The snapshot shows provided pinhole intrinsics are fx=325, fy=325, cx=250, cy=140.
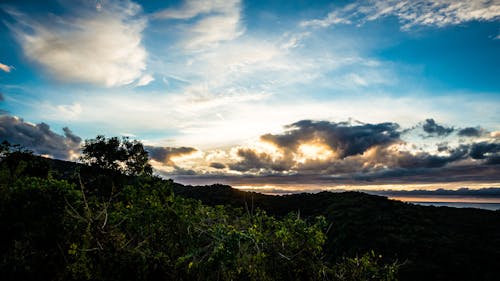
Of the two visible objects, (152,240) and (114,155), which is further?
(114,155)

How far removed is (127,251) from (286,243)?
4.19m

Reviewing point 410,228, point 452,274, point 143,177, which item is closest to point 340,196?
point 410,228

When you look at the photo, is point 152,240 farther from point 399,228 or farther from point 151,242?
point 399,228

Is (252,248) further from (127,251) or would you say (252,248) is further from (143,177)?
(143,177)

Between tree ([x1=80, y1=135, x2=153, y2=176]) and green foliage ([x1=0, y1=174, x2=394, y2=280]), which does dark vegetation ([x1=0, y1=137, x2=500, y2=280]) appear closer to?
green foliage ([x1=0, y1=174, x2=394, y2=280])

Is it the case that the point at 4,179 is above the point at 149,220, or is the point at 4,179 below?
above

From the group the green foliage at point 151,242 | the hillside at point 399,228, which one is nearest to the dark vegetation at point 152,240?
the green foliage at point 151,242

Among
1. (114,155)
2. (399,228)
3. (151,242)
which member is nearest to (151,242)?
(151,242)

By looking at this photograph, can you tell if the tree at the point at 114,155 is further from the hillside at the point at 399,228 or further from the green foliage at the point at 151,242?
the green foliage at the point at 151,242

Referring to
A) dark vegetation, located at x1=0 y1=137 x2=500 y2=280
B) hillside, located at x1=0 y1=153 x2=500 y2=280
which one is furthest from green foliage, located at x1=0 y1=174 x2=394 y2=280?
hillside, located at x1=0 y1=153 x2=500 y2=280

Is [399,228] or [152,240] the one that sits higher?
[152,240]

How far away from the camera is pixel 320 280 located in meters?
8.55

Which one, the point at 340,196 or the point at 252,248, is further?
the point at 340,196

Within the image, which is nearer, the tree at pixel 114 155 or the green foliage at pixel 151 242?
the green foliage at pixel 151 242
